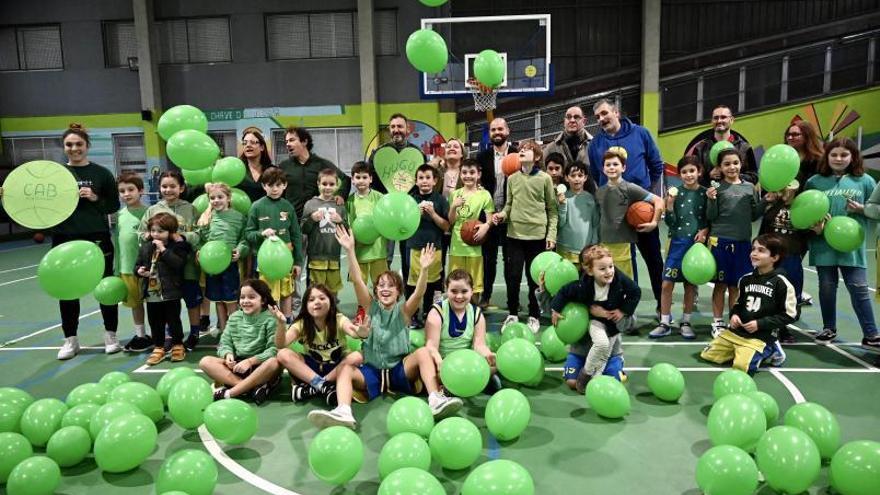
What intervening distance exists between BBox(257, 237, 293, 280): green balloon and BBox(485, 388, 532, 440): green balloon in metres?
1.94

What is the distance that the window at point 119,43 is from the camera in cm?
1560

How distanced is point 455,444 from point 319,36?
14586 millimetres

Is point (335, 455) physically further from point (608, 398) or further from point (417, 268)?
point (417, 268)

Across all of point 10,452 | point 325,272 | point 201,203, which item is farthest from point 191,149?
point 10,452

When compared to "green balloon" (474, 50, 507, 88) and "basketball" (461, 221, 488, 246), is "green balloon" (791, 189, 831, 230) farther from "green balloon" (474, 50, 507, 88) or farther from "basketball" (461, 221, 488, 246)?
"green balloon" (474, 50, 507, 88)

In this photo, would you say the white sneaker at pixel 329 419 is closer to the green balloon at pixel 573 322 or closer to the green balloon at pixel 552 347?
the green balloon at pixel 573 322

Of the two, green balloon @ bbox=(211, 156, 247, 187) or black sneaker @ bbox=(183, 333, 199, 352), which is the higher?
green balloon @ bbox=(211, 156, 247, 187)

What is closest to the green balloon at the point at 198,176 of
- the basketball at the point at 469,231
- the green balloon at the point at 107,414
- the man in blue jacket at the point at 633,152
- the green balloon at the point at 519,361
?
the basketball at the point at 469,231

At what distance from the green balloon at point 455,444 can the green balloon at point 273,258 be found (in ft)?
6.34

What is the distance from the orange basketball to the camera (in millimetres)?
5117

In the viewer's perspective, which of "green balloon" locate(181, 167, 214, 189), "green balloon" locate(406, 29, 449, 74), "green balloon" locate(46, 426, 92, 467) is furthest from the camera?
"green balloon" locate(406, 29, 449, 74)

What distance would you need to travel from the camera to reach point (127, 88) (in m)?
15.8

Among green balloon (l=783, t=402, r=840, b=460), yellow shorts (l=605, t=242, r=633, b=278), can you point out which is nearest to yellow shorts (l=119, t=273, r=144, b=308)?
yellow shorts (l=605, t=242, r=633, b=278)

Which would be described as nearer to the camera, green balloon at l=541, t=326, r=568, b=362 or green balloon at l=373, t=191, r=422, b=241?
green balloon at l=373, t=191, r=422, b=241
